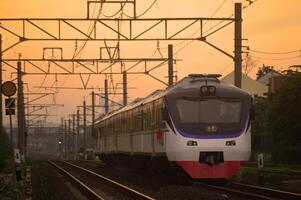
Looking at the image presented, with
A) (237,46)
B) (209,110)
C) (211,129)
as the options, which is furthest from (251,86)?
(211,129)

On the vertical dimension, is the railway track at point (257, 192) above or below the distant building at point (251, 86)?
below

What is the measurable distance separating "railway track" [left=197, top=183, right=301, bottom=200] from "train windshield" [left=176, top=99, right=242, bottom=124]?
2090mm

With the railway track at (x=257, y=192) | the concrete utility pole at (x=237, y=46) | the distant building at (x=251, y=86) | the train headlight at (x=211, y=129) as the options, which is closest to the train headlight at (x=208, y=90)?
the train headlight at (x=211, y=129)

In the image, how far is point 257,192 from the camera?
21.0 meters

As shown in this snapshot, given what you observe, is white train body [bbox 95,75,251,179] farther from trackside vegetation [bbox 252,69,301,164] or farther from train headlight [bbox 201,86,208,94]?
trackside vegetation [bbox 252,69,301,164]

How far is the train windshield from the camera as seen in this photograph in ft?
70.8

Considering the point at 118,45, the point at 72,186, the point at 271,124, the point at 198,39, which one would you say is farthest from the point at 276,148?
the point at 72,186

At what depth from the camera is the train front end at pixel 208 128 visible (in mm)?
21062

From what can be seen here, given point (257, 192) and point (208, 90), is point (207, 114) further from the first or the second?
point (257, 192)

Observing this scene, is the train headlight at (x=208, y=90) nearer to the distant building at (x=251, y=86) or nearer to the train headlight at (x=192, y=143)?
the train headlight at (x=192, y=143)

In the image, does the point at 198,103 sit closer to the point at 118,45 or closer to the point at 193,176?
the point at 193,176

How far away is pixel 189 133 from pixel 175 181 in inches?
181

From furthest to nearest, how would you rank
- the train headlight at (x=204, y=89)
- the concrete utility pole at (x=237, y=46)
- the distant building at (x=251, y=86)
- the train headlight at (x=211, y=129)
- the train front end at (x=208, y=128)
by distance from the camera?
the distant building at (x=251, y=86) < the concrete utility pole at (x=237, y=46) < the train headlight at (x=204, y=89) < the train headlight at (x=211, y=129) < the train front end at (x=208, y=128)

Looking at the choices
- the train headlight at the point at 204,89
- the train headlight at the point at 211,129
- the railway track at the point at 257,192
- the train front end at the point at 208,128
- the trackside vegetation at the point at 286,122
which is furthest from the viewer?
the trackside vegetation at the point at 286,122
